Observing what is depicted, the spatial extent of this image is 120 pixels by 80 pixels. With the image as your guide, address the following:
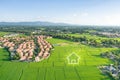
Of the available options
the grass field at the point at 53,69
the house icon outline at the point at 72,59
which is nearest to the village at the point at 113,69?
the grass field at the point at 53,69

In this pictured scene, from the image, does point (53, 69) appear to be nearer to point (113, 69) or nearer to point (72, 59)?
point (72, 59)

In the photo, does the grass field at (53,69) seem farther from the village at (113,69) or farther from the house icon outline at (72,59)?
the village at (113,69)

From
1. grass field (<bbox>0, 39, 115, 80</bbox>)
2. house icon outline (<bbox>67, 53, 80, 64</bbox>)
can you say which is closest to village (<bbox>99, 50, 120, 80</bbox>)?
grass field (<bbox>0, 39, 115, 80</bbox>)

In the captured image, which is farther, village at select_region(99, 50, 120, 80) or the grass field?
village at select_region(99, 50, 120, 80)

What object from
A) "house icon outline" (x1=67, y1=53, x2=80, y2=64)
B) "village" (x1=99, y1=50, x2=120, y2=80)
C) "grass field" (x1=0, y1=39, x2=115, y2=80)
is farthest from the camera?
"house icon outline" (x1=67, y1=53, x2=80, y2=64)

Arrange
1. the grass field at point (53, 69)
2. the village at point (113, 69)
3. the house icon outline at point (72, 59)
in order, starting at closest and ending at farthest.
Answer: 1. the grass field at point (53, 69)
2. the village at point (113, 69)
3. the house icon outline at point (72, 59)

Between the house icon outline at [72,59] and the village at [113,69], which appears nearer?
the village at [113,69]

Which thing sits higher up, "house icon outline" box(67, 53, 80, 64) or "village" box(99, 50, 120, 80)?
"village" box(99, 50, 120, 80)

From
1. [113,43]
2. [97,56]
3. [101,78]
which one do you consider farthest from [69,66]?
[113,43]

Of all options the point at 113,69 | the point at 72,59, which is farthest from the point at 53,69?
the point at 113,69

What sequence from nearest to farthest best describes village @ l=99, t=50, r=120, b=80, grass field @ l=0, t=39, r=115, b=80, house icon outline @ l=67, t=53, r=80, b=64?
grass field @ l=0, t=39, r=115, b=80 < village @ l=99, t=50, r=120, b=80 < house icon outline @ l=67, t=53, r=80, b=64

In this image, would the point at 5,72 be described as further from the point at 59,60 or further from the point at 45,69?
the point at 59,60

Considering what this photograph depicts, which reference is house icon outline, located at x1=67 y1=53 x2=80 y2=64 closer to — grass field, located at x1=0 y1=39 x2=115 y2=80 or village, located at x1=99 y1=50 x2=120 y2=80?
grass field, located at x1=0 y1=39 x2=115 y2=80

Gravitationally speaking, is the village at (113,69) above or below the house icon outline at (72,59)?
above
